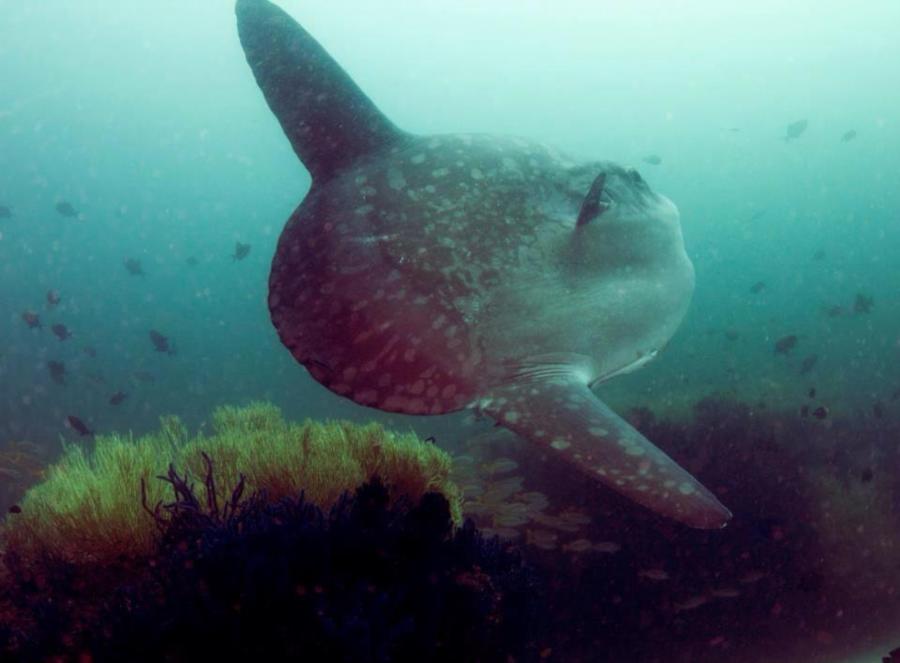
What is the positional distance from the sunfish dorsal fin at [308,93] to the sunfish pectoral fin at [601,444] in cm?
232

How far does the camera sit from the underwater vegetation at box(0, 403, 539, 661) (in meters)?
2.43

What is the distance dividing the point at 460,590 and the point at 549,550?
5.89m

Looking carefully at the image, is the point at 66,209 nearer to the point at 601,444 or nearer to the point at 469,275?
the point at 469,275

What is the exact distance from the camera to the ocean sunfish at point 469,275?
9.52 feet

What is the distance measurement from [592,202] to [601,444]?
1.82 m

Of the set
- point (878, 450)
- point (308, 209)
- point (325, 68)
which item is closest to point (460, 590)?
point (308, 209)

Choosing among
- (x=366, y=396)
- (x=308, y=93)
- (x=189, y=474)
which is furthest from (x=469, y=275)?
(x=189, y=474)

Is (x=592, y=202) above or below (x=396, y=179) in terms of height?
A: below

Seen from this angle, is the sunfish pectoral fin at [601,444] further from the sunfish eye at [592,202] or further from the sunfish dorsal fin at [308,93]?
the sunfish dorsal fin at [308,93]

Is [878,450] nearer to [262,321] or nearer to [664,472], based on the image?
[664,472]

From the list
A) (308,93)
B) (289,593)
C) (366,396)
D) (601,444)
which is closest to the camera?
(289,593)

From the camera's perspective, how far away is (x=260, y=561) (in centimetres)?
260

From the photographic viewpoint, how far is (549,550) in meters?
8.54

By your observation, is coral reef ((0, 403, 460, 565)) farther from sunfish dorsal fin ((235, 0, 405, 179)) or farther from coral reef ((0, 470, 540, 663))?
sunfish dorsal fin ((235, 0, 405, 179))
